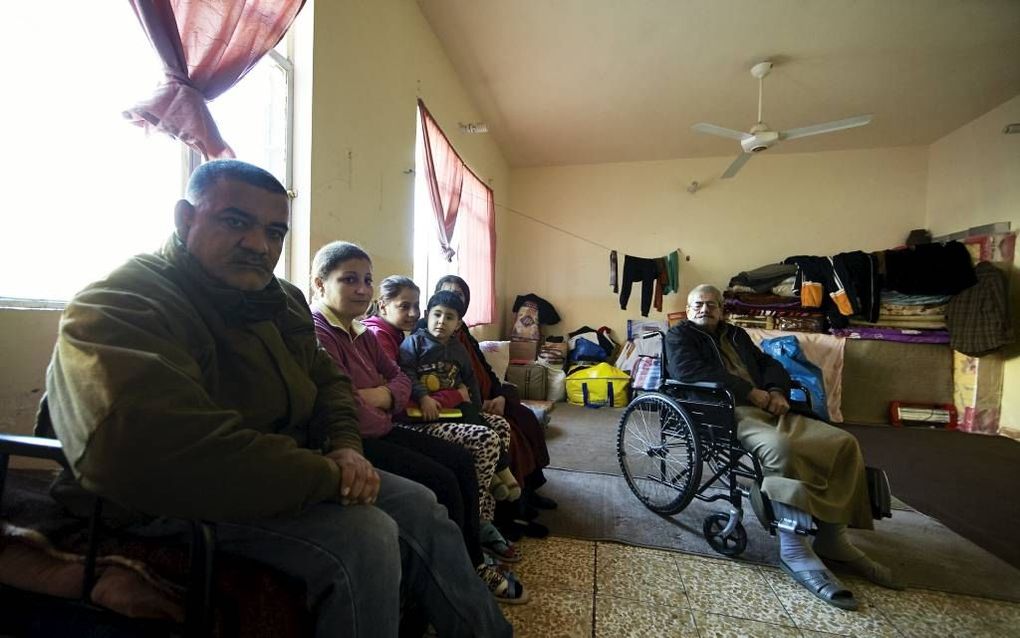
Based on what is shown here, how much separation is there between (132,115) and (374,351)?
0.93 metres

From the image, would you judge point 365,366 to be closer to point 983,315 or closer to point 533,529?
point 533,529

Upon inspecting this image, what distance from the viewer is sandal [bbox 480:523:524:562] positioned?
1.40 m

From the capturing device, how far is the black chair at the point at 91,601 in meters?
0.57

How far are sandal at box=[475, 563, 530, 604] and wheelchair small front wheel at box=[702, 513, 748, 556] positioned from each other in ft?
2.55

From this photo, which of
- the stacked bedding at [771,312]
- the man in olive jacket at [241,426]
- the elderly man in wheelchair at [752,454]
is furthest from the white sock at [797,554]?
the stacked bedding at [771,312]

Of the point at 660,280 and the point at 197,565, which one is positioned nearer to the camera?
the point at 197,565

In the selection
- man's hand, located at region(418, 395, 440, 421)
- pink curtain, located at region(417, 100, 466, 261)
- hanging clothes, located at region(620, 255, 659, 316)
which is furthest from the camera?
hanging clothes, located at region(620, 255, 659, 316)

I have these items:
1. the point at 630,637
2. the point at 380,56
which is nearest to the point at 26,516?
the point at 630,637

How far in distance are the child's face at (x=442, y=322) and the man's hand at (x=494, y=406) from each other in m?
0.37

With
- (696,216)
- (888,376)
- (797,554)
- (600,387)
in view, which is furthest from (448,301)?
(888,376)

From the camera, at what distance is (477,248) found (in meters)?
4.05

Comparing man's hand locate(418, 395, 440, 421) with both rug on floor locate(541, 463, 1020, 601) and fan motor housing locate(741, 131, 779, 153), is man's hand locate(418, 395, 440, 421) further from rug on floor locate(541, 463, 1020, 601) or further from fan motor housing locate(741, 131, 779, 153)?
fan motor housing locate(741, 131, 779, 153)

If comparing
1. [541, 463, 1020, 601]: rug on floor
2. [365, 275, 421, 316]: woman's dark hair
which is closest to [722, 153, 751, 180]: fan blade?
[541, 463, 1020, 601]: rug on floor

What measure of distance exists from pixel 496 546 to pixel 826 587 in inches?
42.8
